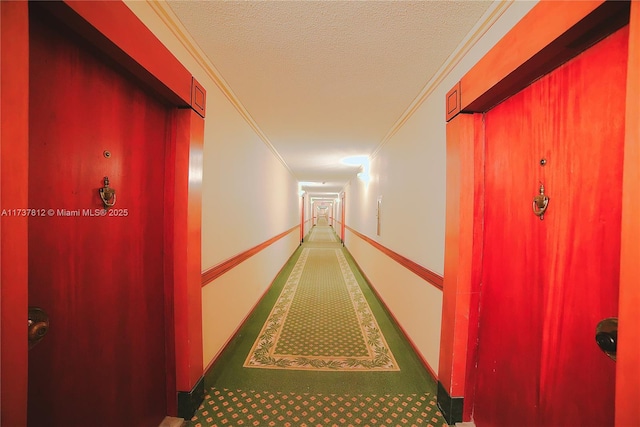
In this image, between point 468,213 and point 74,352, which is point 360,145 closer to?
point 468,213

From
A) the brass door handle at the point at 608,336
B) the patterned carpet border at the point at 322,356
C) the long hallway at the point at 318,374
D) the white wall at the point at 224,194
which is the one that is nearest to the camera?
the brass door handle at the point at 608,336

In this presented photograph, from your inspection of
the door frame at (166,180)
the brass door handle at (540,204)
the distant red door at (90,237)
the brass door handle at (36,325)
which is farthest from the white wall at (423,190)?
the brass door handle at (36,325)

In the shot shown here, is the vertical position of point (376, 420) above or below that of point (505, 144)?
below

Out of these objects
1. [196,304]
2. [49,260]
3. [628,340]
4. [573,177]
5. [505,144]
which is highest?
[505,144]

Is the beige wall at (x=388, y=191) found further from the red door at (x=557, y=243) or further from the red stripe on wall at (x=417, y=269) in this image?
the red door at (x=557, y=243)

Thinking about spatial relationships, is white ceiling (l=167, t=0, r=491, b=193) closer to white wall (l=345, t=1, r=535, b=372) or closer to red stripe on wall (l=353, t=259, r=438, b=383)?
white wall (l=345, t=1, r=535, b=372)

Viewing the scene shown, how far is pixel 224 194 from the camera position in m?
2.29

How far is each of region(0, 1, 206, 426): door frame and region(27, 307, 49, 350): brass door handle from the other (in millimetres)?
121

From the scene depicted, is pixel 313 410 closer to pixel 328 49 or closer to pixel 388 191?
pixel 328 49

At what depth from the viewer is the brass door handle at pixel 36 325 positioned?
87cm

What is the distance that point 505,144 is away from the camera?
1.41m

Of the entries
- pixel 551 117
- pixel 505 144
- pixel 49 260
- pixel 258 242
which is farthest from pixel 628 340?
pixel 258 242

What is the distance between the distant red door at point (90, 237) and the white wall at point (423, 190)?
2024 millimetres

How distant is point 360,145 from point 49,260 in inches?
152
